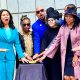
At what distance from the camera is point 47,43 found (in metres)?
6.78

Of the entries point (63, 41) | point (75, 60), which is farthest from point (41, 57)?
point (75, 60)

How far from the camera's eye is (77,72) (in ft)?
20.5

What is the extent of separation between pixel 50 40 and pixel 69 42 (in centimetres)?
47

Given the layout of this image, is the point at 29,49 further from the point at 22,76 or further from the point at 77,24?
the point at 77,24

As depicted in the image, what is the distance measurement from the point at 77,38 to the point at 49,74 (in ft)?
2.72

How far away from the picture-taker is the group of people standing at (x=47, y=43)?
6281 mm

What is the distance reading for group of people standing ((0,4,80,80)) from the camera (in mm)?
6281

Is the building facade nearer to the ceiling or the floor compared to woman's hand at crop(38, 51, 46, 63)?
nearer to the ceiling

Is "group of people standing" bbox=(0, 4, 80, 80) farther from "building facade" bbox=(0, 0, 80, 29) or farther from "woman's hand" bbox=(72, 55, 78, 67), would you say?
"building facade" bbox=(0, 0, 80, 29)

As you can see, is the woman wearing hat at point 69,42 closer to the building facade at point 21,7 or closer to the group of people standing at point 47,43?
the group of people standing at point 47,43

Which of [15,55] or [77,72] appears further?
[15,55]

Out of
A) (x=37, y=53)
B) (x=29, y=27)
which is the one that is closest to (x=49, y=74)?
(x=37, y=53)

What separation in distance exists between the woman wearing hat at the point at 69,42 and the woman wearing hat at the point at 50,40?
0.78 ft

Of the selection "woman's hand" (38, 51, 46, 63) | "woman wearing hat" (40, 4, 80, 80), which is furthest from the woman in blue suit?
"woman wearing hat" (40, 4, 80, 80)
